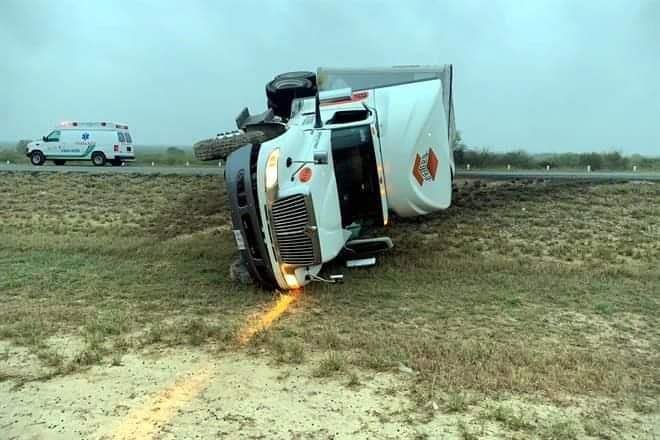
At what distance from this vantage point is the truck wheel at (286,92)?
9.03 m

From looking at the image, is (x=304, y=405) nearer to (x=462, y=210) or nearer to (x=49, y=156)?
(x=462, y=210)

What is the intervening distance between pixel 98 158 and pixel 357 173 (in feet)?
73.8

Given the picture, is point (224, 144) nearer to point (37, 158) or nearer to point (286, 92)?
point (286, 92)

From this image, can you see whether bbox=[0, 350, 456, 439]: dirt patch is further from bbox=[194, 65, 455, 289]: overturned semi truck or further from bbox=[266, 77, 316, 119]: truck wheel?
bbox=[266, 77, 316, 119]: truck wheel

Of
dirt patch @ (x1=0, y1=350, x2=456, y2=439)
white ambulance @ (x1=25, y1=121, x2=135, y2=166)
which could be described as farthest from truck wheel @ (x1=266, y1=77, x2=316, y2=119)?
white ambulance @ (x1=25, y1=121, x2=135, y2=166)

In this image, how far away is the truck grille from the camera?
5.38 m

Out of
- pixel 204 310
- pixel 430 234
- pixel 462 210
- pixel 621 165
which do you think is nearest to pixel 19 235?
pixel 204 310

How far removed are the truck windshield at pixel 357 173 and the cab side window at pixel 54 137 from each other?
23504 millimetres

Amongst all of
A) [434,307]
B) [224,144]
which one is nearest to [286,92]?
[224,144]

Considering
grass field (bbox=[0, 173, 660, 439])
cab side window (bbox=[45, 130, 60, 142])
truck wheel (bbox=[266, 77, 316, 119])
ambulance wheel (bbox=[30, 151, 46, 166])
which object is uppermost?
cab side window (bbox=[45, 130, 60, 142])

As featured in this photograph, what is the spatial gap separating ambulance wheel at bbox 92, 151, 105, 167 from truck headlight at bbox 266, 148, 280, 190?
22632mm

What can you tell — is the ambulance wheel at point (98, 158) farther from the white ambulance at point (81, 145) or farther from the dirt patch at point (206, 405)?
the dirt patch at point (206, 405)

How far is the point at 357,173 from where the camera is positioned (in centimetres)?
639

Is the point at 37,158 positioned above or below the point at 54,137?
below
